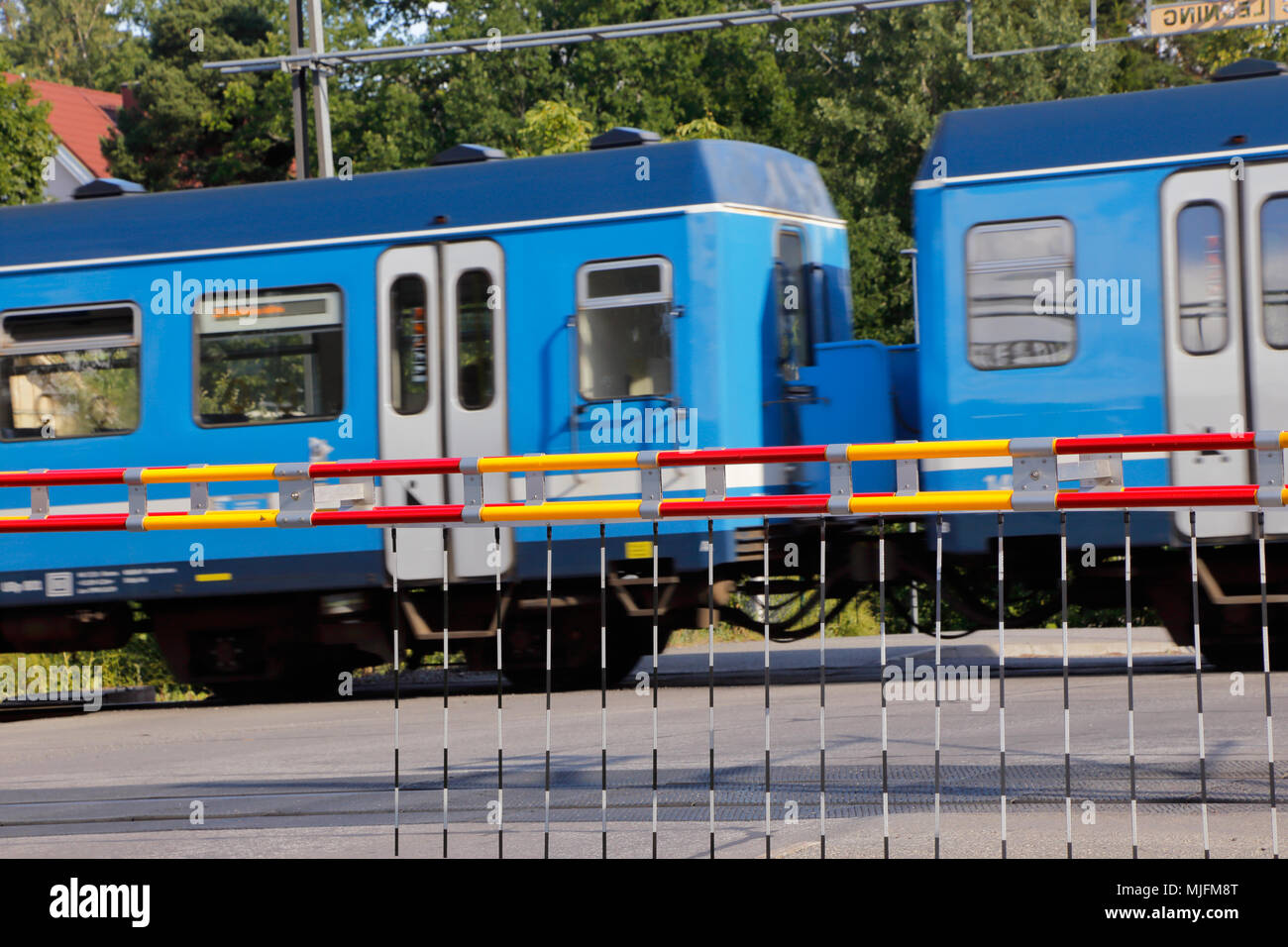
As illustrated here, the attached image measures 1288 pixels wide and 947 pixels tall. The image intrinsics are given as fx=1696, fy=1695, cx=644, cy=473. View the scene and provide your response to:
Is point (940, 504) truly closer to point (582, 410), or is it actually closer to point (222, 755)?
point (222, 755)

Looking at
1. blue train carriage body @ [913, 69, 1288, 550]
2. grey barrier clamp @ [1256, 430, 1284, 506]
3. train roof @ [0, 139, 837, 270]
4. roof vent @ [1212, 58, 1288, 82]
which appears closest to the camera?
grey barrier clamp @ [1256, 430, 1284, 506]

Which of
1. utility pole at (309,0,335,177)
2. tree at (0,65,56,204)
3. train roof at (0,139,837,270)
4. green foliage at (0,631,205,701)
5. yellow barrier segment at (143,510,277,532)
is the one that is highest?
tree at (0,65,56,204)

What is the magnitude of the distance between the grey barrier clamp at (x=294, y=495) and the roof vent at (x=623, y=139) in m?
6.67

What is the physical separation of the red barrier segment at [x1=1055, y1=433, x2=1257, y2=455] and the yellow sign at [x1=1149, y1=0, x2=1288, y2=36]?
12.4 m

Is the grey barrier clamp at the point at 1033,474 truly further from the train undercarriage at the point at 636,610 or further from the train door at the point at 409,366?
the train door at the point at 409,366

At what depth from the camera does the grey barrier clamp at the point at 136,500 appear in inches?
267

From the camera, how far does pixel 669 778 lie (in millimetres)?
8398

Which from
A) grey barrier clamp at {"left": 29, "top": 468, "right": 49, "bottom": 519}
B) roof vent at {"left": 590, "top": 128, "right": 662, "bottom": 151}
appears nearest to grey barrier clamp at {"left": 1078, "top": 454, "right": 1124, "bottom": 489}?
roof vent at {"left": 590, "top": 128, "right": 662, "bottom": 151}

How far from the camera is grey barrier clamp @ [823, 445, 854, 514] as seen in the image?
5910 mm

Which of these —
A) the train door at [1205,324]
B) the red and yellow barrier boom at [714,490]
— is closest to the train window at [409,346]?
the train door at [1205,324]

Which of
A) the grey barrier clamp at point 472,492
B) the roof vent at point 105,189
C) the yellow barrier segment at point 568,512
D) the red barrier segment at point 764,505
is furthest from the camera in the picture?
the roof vent at point 105,189

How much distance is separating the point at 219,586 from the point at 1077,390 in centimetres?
671

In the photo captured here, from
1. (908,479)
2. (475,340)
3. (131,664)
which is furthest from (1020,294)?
(131,664)

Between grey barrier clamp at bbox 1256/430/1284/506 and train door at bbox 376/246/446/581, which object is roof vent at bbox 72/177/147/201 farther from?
grey barrier clamp at bbox 1256/430/1284/506
